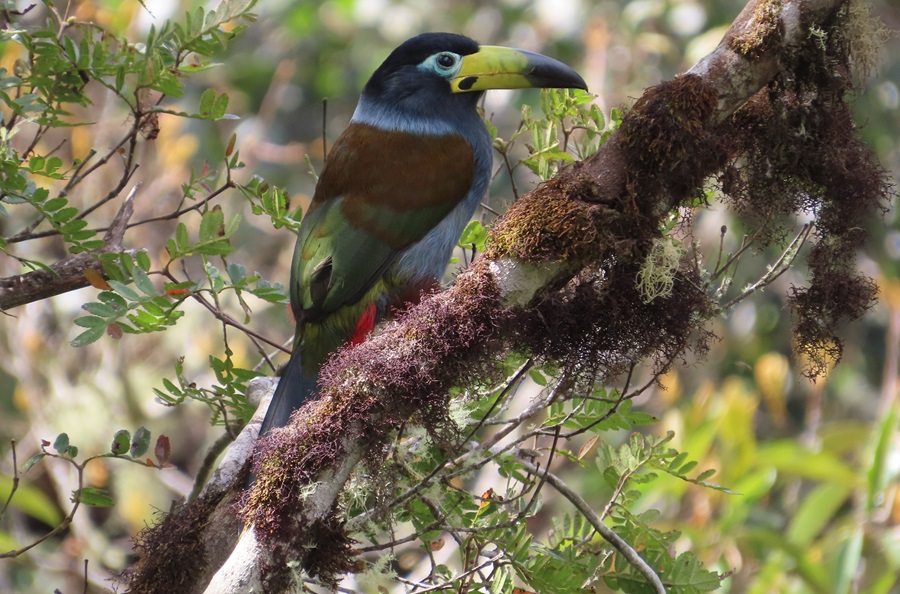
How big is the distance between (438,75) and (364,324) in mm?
841

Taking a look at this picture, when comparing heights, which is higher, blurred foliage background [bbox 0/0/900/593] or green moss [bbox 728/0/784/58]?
blurred foliage background [bbox 0/0/900/593]

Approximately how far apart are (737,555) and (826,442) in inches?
24.8

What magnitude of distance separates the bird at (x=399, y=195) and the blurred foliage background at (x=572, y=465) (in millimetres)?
550

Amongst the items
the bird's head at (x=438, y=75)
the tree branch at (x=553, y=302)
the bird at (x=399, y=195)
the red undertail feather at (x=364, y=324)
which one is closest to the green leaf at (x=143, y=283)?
the tree branch at (x=553, y=302)

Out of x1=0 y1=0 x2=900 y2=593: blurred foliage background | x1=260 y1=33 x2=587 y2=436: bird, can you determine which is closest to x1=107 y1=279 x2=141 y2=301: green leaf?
x1=260 y1=33 x2=587 y2=436: bird

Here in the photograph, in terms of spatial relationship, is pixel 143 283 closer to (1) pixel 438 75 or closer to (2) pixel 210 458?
(2) pixel 210 458

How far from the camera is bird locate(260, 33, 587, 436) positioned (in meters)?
2.89

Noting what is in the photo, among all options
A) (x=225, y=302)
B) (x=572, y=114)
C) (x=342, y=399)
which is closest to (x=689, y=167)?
(x=572, y=114)

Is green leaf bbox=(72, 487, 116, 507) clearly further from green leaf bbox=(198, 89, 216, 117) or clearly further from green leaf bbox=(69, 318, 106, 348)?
green leaf bbox=(198, 89, 216, 117)

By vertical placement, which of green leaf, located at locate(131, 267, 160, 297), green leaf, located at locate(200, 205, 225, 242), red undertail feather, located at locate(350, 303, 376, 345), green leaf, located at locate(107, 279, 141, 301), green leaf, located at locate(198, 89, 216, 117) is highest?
green leaf, located at locate(198, 89, 216, 117)

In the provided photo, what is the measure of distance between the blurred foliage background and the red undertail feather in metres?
0.86

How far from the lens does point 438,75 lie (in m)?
3.23

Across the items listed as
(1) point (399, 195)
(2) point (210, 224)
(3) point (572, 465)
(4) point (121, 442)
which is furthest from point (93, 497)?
(3) point (572, 465)

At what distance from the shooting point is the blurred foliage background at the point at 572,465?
403 cm
